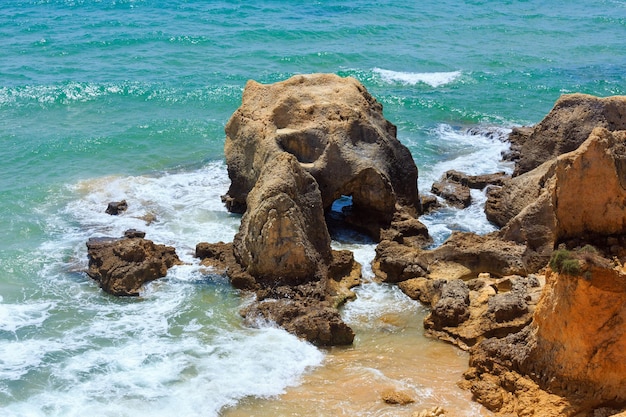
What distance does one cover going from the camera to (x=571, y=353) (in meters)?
11.5

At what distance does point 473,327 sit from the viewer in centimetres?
1427

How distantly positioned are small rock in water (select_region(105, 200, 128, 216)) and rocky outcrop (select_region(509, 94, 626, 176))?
10.4m

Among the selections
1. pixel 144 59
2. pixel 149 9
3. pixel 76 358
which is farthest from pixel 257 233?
pixel 149 9

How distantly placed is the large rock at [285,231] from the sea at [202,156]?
0.91 metres

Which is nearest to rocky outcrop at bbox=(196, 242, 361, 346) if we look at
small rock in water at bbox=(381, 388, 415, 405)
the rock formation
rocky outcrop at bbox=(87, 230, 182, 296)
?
the rock formation

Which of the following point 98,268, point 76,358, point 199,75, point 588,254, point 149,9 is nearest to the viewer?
point 588,254

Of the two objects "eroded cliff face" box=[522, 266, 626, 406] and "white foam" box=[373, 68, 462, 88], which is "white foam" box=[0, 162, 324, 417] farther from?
"white foam" box=[373, 68, 462, 88]

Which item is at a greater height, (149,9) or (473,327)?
(149,9)

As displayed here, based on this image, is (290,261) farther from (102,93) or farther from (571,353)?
(102,93)

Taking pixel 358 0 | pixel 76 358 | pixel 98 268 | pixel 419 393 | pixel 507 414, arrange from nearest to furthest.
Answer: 1. pixel 507 414
2. pixel 419 393
3. pixel 76 358
4. pixel 98 268
5. pixel 358 0

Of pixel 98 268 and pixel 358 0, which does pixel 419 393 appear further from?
pixel 358 0

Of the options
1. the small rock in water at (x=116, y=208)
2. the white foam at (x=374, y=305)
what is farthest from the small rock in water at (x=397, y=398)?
the small rock in water at (x=116, y=208)

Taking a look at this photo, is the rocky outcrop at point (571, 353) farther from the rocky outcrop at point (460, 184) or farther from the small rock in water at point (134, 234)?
the small rock in water at point (134, 234)

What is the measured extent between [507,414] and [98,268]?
9.26 metres
